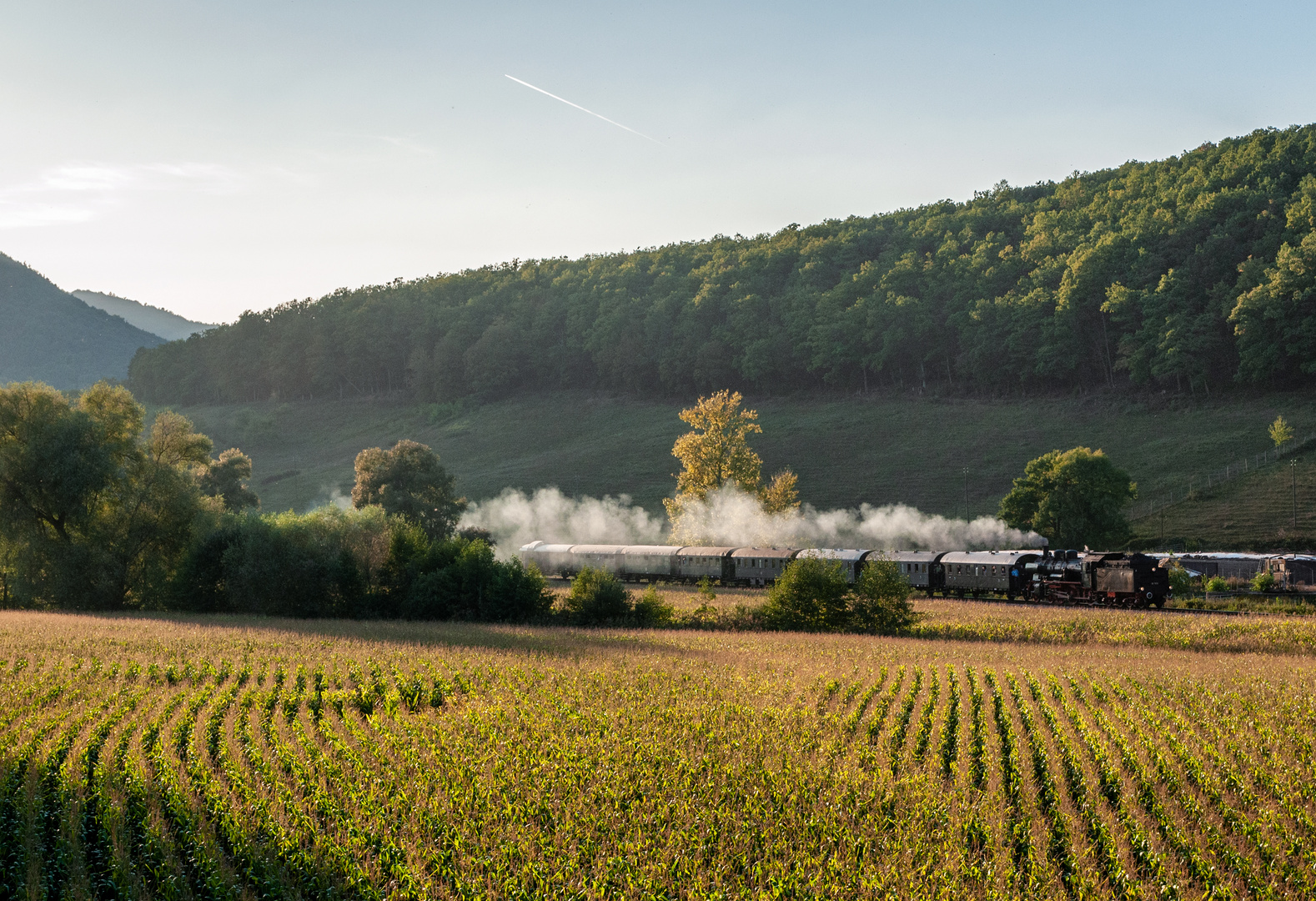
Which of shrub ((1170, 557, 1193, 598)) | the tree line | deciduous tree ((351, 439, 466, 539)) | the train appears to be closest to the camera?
the tree line

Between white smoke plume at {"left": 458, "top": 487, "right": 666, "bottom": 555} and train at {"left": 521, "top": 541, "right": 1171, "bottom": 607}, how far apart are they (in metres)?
9.69

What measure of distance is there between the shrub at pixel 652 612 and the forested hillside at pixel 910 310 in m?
71.5

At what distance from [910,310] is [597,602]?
8492 centimetres

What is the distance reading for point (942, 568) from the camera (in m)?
59.9

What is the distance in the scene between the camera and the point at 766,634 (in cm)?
4384

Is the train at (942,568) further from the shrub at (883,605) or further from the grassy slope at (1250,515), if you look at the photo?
the grassy slope at (1250,515)

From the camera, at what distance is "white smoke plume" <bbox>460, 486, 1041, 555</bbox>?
244 feet

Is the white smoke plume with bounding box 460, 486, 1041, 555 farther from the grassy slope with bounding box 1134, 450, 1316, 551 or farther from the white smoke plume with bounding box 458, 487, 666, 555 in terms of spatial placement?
the grassy slope with bounding box 1134, 450, 1316, 551

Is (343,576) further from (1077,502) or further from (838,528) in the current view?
(1077,502)

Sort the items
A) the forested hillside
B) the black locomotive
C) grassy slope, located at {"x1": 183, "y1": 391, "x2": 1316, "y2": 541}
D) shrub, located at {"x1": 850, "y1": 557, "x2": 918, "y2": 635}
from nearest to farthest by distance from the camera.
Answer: shrub, located at {"x1": 850, "y1": 557, "x2": 918, "y2": 635} < the black locomotive < grassy slope, located at {"x1": 183, "y1": 391, "x2": 1316, "y2": 541} < the forested hillside

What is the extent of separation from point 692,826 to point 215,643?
26552 millimetres

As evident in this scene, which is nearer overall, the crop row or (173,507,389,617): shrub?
the crop row

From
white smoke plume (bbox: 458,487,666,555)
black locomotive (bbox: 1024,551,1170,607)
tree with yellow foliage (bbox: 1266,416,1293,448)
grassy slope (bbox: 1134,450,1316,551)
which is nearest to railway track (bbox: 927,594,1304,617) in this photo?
black locomotive (bbox: 1024,551,1170,607)

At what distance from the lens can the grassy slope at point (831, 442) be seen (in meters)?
87.2
